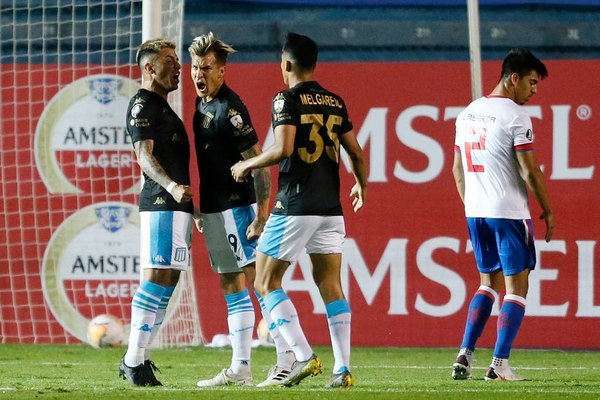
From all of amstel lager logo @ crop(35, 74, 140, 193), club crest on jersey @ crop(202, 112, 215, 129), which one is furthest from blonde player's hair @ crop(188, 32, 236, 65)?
amstel lager logo @ crop(35, 74, 140, 193)

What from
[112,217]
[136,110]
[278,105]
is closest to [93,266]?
[112,217]

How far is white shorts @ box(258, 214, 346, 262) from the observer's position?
6.56 m

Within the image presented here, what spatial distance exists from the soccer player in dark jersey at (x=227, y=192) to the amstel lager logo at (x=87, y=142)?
3.32 m

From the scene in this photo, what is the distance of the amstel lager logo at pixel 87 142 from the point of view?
1026 centimetres

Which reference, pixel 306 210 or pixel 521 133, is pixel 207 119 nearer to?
pixel 306 210

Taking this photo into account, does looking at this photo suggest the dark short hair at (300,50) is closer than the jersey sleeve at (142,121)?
Yes

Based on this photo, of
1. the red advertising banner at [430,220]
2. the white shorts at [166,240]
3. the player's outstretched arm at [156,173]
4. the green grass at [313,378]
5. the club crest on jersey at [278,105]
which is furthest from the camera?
the red advertising banner at [430,220]

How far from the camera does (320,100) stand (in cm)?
657

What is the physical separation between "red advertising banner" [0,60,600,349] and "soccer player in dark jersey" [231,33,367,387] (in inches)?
128

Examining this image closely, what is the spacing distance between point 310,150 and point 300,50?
485mm

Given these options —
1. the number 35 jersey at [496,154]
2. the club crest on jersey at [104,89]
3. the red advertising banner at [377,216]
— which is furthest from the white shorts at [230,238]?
the club crest on jersey at [104,89]

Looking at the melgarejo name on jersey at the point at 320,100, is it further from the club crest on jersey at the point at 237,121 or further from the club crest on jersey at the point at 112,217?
the club crest on jersey at the point at 112,217

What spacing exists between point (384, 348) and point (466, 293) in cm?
71

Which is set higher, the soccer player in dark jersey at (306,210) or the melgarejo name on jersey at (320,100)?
the melgarejo name on jersey at (320,100)
